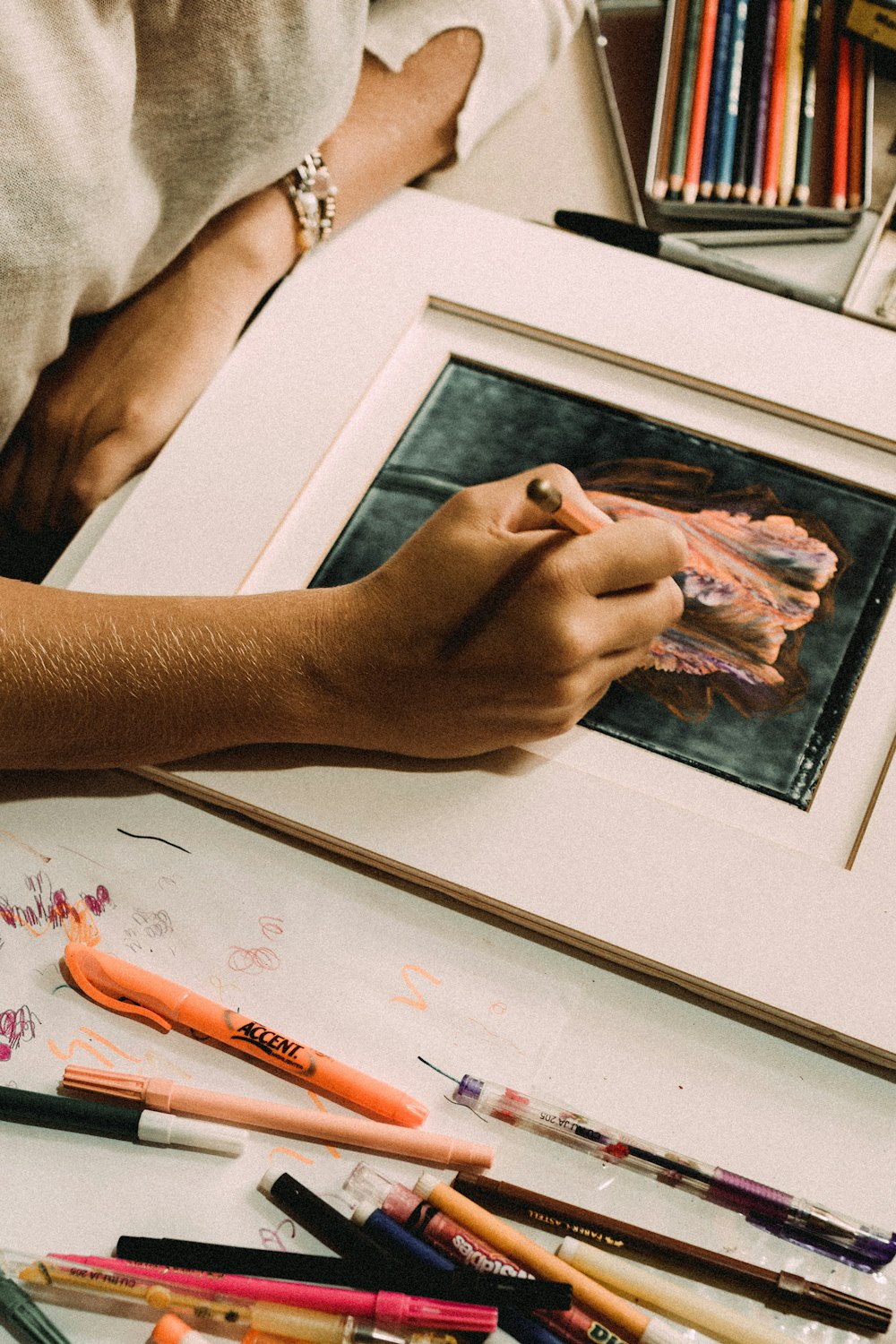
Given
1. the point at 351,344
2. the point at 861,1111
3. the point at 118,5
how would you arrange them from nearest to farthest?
the point at 861,1111 → the point at 118,5 → the point at 351,344

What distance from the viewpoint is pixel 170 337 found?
0.75 meters

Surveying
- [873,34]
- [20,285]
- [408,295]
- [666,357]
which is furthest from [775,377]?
[20,285]

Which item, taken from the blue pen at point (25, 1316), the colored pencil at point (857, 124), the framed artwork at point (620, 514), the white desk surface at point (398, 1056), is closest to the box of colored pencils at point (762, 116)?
the colored pencil at point (857, 124)

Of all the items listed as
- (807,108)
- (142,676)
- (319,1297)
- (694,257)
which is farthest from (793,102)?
(319,1297)

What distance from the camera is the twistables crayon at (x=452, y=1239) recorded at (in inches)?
18.8

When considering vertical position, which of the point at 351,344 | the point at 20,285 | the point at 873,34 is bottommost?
the point at 20,285

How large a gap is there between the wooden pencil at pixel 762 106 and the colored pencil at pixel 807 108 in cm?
3

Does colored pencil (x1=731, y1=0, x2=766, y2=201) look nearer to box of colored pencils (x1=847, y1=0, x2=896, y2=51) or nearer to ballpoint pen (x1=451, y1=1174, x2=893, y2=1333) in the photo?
box of colored pencils (x1=847, y1=0, x2=896, y2=51)

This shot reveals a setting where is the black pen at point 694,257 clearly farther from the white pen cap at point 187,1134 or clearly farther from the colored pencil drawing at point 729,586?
the white pen cap at point 187,1134

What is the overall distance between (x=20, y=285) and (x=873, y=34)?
0.73m

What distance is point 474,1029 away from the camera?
55 centimetres

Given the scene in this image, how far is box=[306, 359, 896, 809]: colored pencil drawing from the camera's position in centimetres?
60

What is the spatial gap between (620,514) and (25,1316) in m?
0.54

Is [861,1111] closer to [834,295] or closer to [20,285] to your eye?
[834,295]
